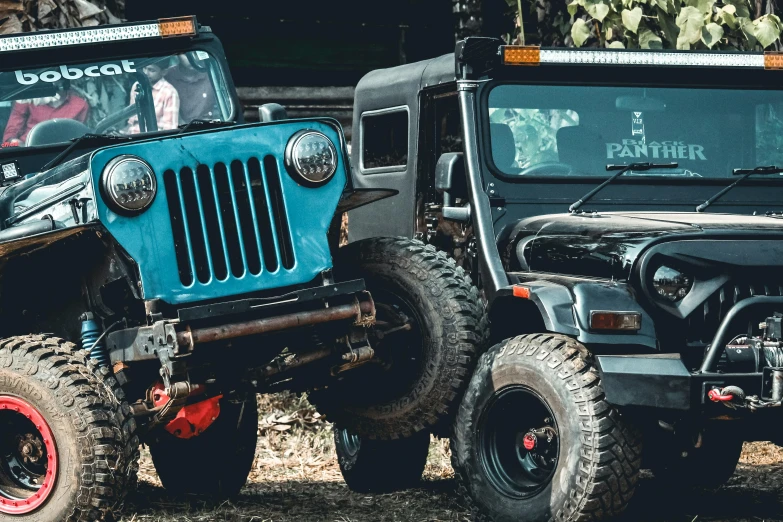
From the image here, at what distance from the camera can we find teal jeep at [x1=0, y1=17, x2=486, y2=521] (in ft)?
15.0

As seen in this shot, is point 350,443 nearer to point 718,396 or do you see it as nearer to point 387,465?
point 387,465

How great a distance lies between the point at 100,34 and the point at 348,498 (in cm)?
253

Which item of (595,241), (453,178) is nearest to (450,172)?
(453,178)

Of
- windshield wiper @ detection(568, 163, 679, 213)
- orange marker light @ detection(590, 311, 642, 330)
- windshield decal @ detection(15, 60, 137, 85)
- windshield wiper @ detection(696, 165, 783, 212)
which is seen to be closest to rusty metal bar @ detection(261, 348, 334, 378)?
orange marker light @ detection(590, 311, 642, 330)

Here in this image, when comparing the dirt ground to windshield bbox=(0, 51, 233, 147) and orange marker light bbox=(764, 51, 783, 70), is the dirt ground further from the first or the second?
orange marker light bbox=(764, 51, 783, 70)

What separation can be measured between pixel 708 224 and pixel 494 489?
1326 millimetres

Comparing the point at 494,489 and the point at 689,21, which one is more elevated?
the point at 689,21

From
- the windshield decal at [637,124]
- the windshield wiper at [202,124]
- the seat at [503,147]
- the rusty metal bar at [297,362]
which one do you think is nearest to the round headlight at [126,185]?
the rusty metal bar at [297,362]

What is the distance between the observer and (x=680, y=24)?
8.82 metres

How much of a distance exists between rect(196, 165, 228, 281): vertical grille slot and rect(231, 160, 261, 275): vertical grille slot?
9 centimetres

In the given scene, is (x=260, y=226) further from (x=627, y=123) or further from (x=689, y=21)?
(x=689, y=21)

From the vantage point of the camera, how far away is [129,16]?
414 inches

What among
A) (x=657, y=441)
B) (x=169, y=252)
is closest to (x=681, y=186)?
(x=657, y=441)

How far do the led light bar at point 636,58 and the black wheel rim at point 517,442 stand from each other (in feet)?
5.20
